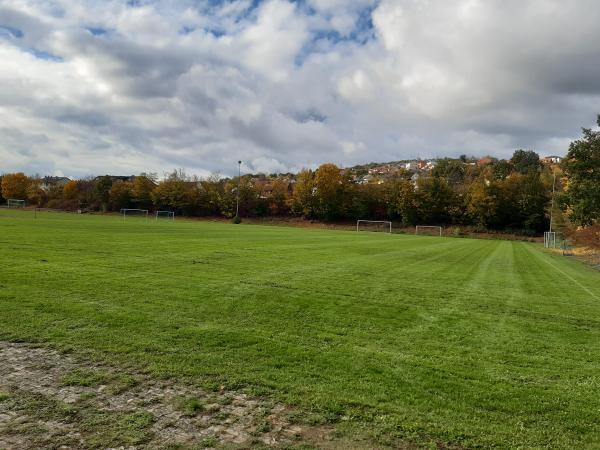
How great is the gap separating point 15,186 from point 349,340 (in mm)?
147288

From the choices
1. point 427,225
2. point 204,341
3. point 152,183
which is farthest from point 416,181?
point 204,341

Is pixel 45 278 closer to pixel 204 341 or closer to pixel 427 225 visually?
pixel 204 341

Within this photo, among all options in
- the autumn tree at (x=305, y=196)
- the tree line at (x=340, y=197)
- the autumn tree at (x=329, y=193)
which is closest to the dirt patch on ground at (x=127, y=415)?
the tree line at (x=340, y=197)

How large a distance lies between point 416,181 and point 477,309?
86.9 metres

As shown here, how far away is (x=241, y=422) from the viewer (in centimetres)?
442

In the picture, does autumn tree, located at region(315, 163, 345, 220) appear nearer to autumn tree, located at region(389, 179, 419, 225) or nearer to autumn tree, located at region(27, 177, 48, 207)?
autumn tree, located at region(389, 179, 419, 225)

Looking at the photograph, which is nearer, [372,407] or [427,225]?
[372,407]

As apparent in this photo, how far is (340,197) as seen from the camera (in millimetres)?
98312

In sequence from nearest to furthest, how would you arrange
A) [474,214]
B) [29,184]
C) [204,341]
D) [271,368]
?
1. [271,368]
2. [204,341]
3. [474,214]
4. [29,184]

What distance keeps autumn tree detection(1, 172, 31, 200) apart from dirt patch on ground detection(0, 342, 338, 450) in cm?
14593

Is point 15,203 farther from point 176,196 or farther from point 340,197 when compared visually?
point 340,197

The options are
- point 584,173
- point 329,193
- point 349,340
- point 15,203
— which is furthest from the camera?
point 15,203

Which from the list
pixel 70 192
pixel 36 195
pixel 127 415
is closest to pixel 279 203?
pixel 70 192

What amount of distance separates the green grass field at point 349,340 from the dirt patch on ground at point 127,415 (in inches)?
14.8
